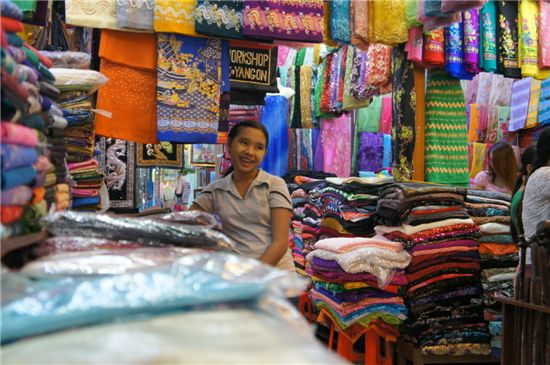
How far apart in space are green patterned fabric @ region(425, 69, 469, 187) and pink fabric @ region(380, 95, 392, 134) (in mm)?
1292

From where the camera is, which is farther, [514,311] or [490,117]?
[490,117]

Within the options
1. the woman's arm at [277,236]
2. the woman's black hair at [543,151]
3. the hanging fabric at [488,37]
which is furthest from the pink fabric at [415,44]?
the woman's arm at [277,236]

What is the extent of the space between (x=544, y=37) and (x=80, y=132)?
380 centimetres

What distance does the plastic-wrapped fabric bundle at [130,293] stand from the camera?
0.74 metres

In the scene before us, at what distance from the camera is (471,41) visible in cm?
485

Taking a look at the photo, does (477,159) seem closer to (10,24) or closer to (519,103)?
(519,103)

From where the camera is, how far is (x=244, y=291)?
830 mm

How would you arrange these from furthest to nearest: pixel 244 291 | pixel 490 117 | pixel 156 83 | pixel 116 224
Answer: pixel 490 117
pixel 156 83
pixel 116 224
pixel 244 291

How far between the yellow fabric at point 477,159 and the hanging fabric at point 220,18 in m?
3.22

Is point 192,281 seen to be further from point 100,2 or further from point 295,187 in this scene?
point 295,187

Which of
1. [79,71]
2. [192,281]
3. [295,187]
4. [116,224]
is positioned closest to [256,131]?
[79,71]

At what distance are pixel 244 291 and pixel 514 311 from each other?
251 centimetres

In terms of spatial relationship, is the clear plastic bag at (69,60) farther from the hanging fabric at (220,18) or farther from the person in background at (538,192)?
the person in background at (538,192)

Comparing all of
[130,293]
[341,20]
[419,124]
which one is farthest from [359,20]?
[130,293]
